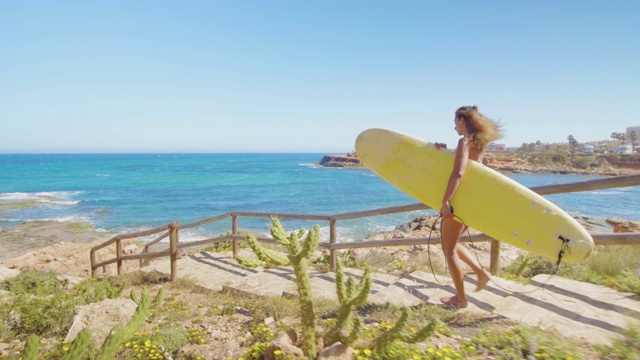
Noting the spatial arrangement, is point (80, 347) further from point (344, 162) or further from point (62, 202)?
point (344, 162)

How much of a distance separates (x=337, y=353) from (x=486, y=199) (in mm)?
1853

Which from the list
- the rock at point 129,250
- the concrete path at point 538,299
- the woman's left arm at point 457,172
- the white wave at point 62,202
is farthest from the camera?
the white wave at point 62,202

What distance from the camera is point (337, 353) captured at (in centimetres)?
227

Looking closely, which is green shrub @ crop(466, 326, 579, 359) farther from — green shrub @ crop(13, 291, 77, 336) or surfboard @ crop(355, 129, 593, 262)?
green shrub @ crop(13, 291, 77, 336)

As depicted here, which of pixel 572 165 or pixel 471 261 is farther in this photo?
pixel 572 165

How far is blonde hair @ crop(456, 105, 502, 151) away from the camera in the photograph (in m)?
2.88

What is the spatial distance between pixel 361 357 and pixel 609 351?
162 cm

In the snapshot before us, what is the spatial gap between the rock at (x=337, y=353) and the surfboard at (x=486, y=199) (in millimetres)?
1504

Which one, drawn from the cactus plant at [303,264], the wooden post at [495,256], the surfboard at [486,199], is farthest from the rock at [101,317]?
the wooden post at [495,256]

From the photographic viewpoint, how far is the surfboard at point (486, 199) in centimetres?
279

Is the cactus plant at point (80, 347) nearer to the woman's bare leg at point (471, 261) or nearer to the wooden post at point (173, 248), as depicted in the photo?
the woman's bare leg at point (471, 261)

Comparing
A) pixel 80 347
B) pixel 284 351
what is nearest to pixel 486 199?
pixel 284 351

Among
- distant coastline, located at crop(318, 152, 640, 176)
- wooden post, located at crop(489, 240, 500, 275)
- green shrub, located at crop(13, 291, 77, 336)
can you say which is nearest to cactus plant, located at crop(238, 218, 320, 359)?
wooden post, located at crop(489, 240, 500, 275)

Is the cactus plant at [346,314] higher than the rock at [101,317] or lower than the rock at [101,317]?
higher
